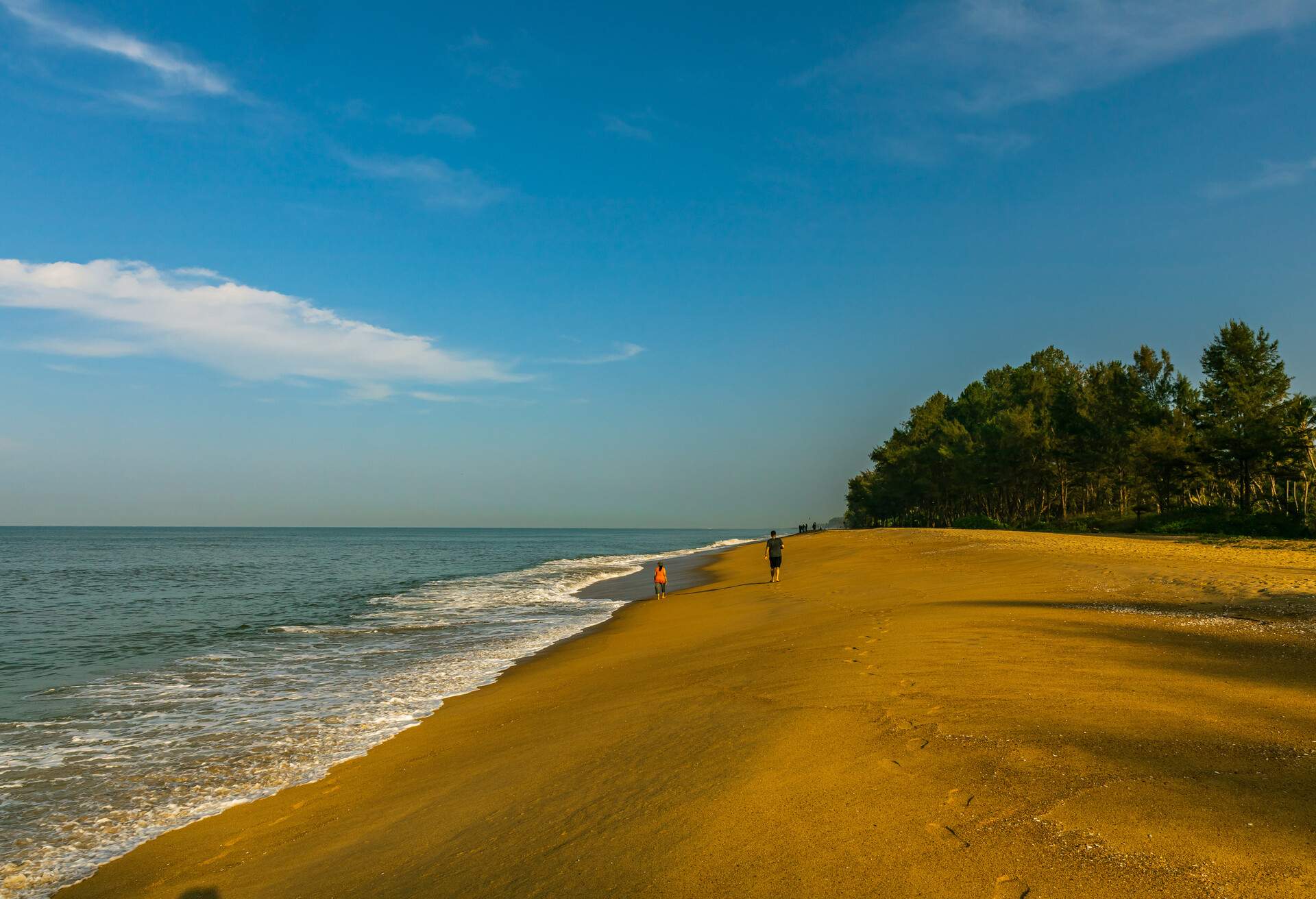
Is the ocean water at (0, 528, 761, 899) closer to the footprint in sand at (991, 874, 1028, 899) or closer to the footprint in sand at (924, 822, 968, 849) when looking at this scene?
the footprint in sand at (924, 822, 968, 849)

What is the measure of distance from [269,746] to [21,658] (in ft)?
39.7

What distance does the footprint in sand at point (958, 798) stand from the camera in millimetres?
Answer: 4895

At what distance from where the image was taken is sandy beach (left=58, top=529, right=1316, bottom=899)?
4242mm

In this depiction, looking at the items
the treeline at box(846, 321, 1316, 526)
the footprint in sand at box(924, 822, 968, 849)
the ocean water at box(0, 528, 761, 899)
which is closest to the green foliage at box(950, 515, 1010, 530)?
the treeline at box(846, 321, 1316, 526)

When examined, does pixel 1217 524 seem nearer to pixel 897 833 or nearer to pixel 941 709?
pixel 941 709

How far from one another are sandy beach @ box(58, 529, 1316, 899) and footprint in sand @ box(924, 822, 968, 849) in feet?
0.05

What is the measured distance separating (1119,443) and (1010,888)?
185 ft

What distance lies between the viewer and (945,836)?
4.48m

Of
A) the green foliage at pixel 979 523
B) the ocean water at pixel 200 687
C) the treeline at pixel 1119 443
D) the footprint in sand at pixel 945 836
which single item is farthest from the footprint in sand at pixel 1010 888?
the green foliage at pixel 979 523

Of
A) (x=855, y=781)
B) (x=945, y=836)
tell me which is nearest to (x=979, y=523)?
(x=855, y=781)

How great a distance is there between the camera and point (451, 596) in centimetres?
3045

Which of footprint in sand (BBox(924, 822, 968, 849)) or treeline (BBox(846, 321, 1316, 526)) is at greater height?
treeline (BBox(846, 321, 1316, 526))

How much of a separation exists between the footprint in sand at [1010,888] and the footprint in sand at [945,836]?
1.29 ft

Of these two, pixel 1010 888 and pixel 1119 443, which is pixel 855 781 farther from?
pixel 1119 443
